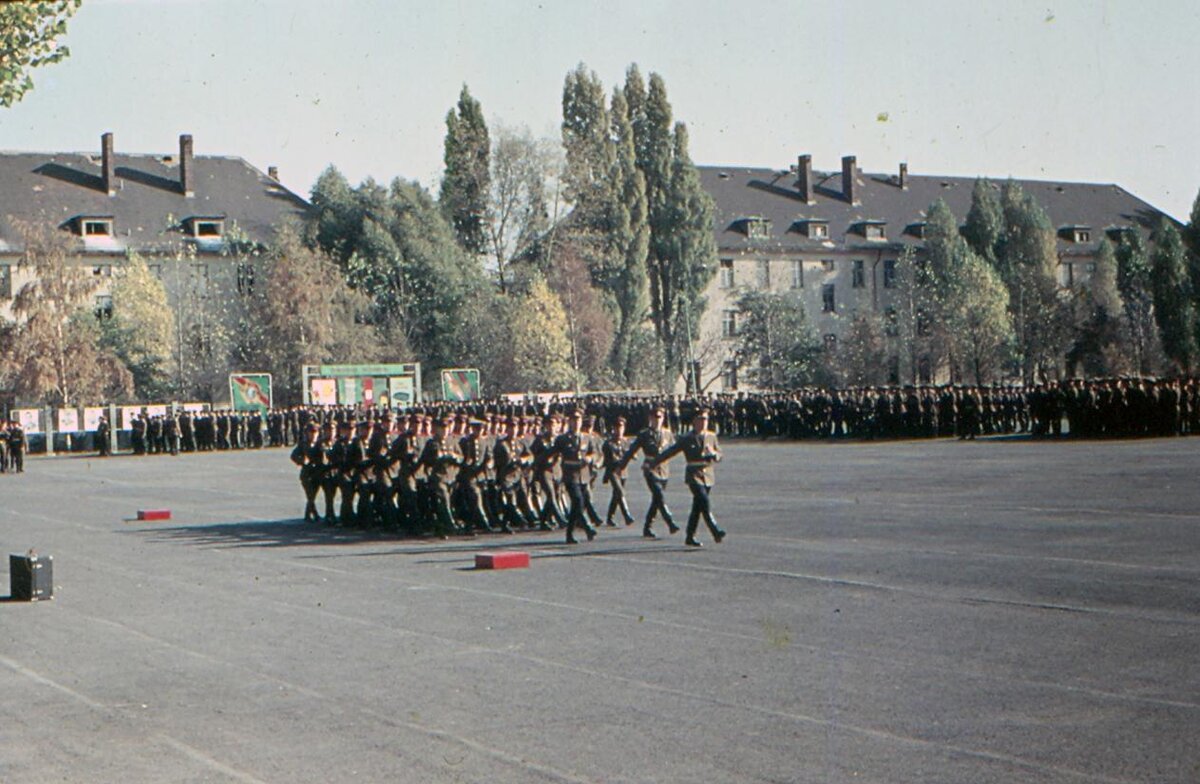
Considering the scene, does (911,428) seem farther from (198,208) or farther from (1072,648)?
(198,208)

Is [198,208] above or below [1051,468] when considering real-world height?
above

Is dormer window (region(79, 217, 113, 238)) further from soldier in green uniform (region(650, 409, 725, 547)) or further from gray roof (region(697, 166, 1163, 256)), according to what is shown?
soldier in green uniform (region(650, 409, 725, 547))

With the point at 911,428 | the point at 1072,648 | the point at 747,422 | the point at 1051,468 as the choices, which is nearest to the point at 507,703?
the point at 1072,648

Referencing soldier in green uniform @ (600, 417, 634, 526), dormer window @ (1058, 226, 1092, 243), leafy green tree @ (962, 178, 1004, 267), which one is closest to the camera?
soldier in green uniform @ (600, 417, 634, 526)

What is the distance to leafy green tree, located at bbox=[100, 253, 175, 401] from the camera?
7825cm

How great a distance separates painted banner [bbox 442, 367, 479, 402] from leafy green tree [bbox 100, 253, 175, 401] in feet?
58.1

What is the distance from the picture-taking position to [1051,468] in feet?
104

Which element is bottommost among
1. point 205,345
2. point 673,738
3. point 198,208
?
point 673,738

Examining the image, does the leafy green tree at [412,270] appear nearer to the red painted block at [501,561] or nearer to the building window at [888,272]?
the building window at [888,272]

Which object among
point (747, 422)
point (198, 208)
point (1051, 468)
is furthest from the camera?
point (198, 208)

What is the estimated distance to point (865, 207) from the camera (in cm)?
10388

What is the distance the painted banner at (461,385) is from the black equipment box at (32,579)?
2087 inches

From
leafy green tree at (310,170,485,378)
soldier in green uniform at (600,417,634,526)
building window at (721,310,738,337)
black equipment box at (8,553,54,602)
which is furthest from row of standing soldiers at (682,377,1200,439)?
black equipment box at (8,553,54,602)

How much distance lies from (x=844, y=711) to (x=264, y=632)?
632 centimetres
